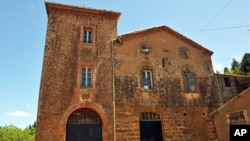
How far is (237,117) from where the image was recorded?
12898mm

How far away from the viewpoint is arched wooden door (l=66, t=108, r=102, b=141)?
13680 mm

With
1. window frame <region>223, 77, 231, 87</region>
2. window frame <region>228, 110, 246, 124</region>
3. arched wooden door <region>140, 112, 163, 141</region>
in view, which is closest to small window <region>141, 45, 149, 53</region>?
arched wooden door <region>140, 112, 163, 141</region>

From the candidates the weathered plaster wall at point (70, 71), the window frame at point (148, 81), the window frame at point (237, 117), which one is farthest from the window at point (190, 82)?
the weathered plaster wall at point (70, 71)

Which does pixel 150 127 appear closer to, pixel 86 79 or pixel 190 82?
pixel 190 82

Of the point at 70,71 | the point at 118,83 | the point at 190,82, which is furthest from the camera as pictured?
the point at 190,82

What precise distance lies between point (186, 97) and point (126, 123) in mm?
5265

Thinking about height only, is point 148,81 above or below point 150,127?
above

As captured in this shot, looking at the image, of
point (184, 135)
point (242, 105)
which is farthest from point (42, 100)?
point (242, 105)

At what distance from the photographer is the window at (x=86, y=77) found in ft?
49.3

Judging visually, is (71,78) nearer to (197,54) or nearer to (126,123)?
(126,123)

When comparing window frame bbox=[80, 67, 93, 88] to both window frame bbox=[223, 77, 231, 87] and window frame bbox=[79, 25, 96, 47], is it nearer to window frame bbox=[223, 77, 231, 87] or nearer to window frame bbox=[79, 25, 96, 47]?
window frame bbox=[79, 25, 96, 47]

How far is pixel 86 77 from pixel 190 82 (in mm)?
8226

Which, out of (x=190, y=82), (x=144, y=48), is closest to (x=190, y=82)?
(x=190, y=82)

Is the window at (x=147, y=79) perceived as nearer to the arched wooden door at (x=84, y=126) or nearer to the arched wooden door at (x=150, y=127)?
the arched wooden door at (x=150, y=127)
